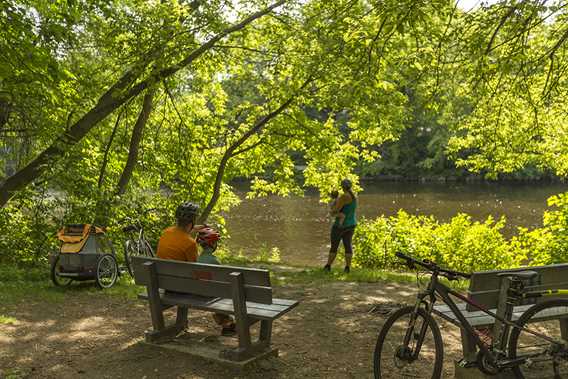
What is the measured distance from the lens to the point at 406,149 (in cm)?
6169

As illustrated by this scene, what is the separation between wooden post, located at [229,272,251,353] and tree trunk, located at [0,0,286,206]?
5.89 m

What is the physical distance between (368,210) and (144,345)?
2925 centimetres

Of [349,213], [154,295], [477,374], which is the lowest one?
[477,374]

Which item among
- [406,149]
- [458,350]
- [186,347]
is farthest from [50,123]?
[406,149]

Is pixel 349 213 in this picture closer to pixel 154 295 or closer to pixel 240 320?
pixel 154 295

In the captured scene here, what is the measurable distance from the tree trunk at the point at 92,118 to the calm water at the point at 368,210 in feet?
29.4

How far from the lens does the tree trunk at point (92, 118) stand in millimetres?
9828

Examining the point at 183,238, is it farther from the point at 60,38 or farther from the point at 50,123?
the point at 50,123

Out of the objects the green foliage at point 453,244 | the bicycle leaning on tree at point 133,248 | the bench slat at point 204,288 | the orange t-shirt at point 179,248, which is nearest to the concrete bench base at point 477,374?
the bench slat at point 204,288

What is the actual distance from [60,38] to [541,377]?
822cm

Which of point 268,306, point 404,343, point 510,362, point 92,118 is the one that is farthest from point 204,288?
point 92,118

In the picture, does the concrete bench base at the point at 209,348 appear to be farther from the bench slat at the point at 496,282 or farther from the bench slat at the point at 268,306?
the bench slat at the point at 496,282

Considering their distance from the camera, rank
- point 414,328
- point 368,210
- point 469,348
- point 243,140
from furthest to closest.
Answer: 1. point 368,210
2. point 243,140
3. point 469,348
4. point 414,328

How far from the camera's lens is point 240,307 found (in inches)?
180
